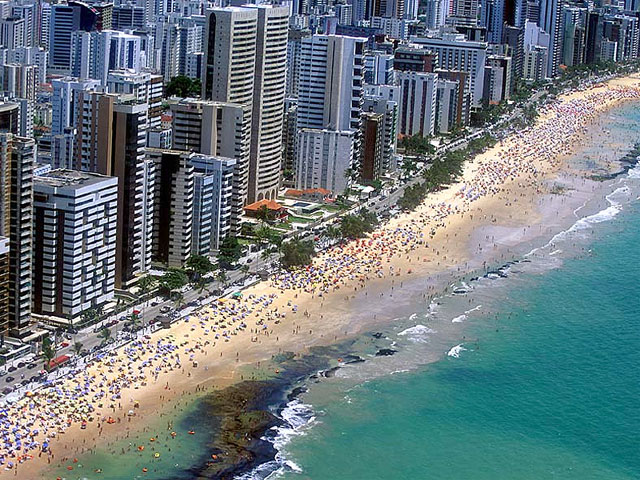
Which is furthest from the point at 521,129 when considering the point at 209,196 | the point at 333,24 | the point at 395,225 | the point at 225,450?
the point at 225,450

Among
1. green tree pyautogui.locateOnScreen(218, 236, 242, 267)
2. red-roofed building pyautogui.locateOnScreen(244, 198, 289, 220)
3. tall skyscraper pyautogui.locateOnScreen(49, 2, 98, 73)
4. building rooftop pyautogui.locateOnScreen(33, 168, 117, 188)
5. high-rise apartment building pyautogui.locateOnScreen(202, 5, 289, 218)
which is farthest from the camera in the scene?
tall skyscraper pyautogui.locateOnScreen(49, 2, 98, 73)

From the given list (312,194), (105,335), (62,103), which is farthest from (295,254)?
(62,103)

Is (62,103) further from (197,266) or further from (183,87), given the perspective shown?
(197,266)

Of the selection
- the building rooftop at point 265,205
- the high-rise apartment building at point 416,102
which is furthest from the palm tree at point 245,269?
the high-rise apartment building at point 416,102

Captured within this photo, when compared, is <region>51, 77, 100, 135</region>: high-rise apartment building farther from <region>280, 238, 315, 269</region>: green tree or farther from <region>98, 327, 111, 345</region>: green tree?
<region>98, 327, 111, 345</region>: green tree

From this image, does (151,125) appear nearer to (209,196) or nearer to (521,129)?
(209,196)

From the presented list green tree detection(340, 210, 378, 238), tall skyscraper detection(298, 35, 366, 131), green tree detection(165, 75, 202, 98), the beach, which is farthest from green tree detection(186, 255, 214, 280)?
green tree detection(165, 75, 202, 98)
